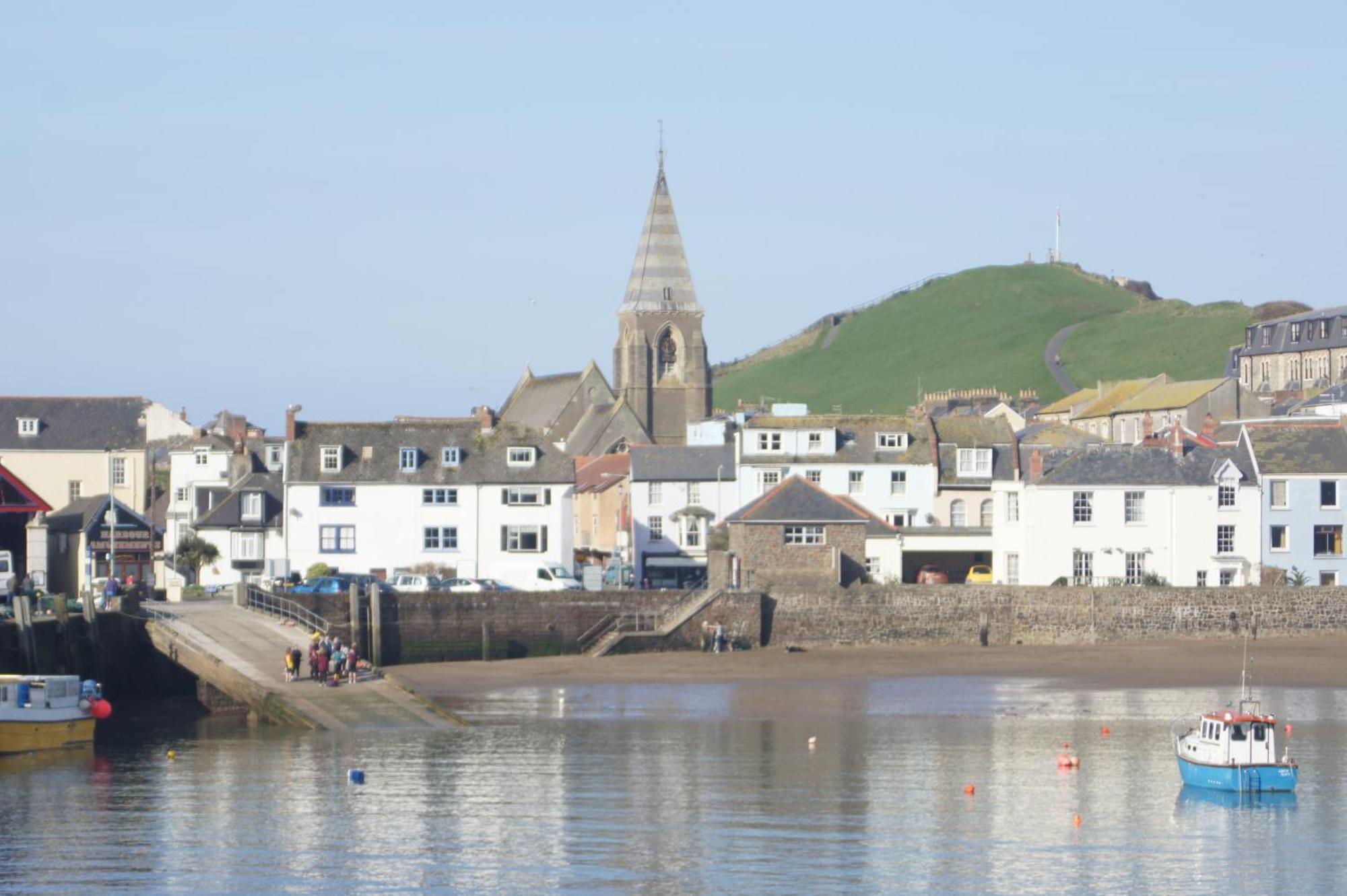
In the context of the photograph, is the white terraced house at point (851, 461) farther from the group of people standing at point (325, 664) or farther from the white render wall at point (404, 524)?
the group of people standing at point (325, 664)

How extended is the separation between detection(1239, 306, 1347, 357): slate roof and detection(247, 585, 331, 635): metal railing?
336 ft

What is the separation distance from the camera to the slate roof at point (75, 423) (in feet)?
327

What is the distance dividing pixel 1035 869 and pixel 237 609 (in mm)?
37792

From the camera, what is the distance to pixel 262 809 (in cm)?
4212

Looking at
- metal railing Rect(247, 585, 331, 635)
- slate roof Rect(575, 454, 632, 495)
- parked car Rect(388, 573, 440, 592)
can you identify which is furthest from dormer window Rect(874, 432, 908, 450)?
metal railing Rect(247, 585, 331, 635)

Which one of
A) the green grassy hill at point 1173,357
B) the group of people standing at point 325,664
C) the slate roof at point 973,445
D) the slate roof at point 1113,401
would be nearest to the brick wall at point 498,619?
the group of people standing at point 325,664

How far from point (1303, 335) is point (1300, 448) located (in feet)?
272

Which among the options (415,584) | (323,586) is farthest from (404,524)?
(323,586)

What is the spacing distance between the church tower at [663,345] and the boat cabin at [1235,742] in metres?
107

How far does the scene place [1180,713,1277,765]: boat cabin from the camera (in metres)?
44.2

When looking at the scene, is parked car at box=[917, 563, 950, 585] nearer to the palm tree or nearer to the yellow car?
the yellow car

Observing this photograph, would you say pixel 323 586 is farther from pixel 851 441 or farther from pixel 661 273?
pixel 661 273

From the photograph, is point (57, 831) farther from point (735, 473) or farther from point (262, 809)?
point (735, 473)

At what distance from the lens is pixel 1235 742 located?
44.4 meters
